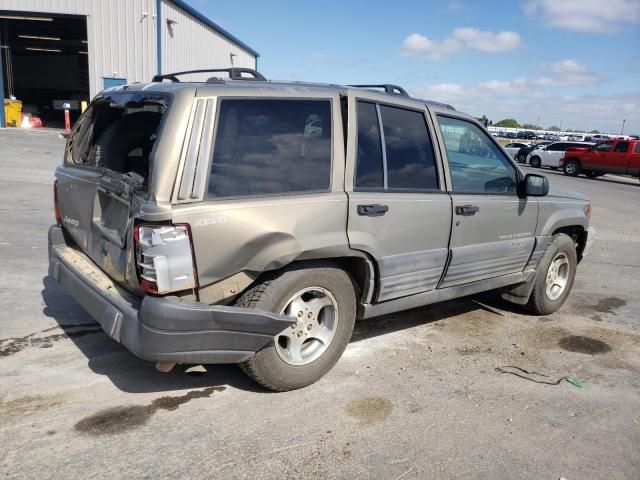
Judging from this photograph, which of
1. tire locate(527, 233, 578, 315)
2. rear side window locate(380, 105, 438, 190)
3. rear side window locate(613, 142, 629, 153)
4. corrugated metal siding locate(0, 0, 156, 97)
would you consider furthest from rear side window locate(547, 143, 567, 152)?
rear side window locate(380, 105, 438, 190)

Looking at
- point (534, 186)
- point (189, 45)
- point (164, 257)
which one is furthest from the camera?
point (189, 45)

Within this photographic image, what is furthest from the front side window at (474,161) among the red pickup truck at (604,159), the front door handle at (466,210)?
the red pickup truck at (604,159)

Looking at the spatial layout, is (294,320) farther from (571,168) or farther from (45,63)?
(45,63)

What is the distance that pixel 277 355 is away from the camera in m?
3.40

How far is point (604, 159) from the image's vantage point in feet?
82.9

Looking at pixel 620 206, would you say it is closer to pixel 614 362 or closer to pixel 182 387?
pixel 614 362

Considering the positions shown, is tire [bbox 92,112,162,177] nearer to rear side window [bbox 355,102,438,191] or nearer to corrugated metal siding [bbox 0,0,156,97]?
rear side window [bbox 355,102,438,191]

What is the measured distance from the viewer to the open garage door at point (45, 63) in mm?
29438

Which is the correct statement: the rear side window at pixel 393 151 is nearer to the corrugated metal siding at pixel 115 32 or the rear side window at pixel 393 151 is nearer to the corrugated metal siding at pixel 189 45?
the corrugated metal siding at pixel 115 32

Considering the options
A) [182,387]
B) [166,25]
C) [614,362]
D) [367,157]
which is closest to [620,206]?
[614,362]

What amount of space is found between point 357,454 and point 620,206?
48.3ft

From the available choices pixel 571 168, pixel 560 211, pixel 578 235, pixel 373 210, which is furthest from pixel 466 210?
pixel 571 168

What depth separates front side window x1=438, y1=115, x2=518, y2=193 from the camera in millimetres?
4289

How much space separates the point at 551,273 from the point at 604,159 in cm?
2296
